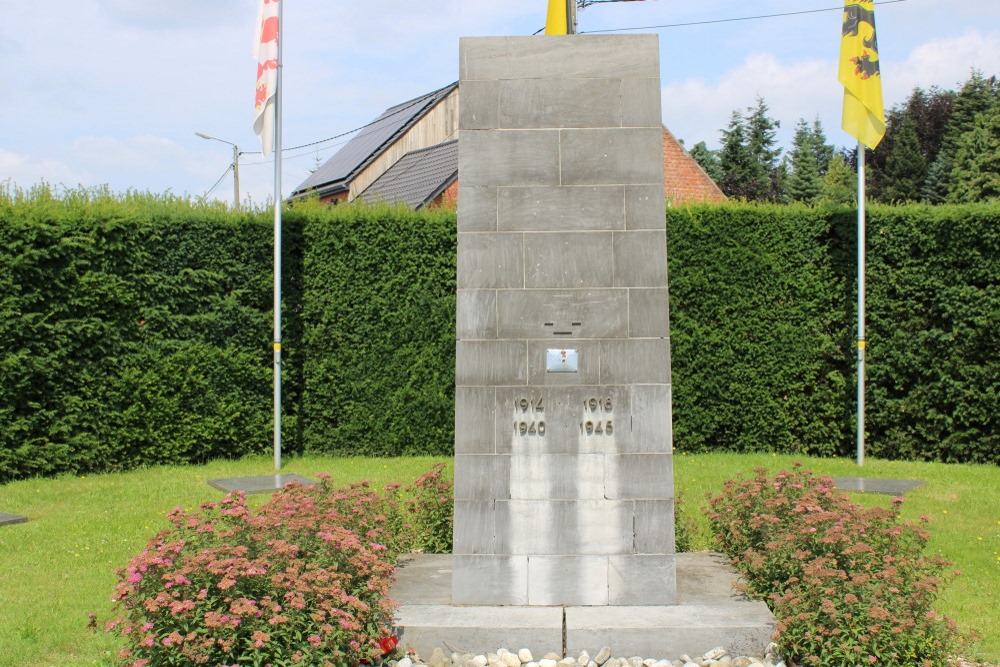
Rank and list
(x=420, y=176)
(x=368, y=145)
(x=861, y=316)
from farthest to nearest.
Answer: (x=368, y=145) → (x=420, y=176) → (x=861, y=316)

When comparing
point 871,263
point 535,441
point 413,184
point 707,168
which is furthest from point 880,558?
point 707,168

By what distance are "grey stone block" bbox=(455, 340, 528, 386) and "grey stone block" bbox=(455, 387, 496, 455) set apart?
0.19ft

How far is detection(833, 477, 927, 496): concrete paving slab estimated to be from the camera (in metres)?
9.73

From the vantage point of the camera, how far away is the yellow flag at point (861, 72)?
35.8ft

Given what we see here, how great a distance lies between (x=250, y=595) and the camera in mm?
4586

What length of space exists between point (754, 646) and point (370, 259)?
7949mm

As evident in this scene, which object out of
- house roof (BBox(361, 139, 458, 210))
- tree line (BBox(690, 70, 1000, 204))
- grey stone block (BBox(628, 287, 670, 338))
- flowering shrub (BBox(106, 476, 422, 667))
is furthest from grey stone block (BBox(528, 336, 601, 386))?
tree line (BBox(690, 70, 1000, 204))

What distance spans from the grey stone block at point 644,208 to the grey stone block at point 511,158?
1.45 feet

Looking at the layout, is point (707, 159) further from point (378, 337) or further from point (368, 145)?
point (378, 337)

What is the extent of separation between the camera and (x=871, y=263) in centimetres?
1174

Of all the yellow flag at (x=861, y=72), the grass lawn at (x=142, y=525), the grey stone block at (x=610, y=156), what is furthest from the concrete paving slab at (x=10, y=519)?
the yellow flag at (x=861, y=72)

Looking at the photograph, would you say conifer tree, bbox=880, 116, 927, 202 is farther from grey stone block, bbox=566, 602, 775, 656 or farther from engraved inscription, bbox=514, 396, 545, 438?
grey stone block, bbox=566, 602, 775, 656

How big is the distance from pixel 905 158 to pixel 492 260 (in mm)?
45530

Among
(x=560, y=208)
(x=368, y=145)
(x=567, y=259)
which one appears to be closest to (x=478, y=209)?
(x=560, y=208)
